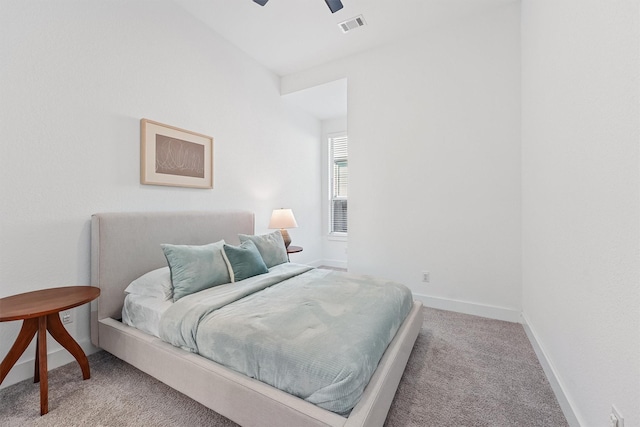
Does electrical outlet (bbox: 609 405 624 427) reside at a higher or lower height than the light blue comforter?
lower

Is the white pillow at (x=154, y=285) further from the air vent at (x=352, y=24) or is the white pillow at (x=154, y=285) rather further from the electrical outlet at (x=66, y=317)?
the air vent at (x=352, y=24)

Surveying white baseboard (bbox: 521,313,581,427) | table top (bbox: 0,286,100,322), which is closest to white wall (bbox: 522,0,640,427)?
white baseboard (bbox: 521,313,581,427)

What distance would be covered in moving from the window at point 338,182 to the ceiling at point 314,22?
176 cm

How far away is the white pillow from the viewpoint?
203 cm

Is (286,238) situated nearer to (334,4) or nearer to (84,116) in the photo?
(84,116)

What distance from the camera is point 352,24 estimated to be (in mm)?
3066

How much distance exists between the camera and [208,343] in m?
1.52

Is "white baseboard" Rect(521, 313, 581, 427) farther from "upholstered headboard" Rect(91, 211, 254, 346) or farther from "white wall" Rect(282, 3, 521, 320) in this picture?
"upholstered headboard" Rect(91, 211, 254, 346)

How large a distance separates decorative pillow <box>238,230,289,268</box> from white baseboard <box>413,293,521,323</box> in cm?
176

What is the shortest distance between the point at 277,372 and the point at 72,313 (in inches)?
74.3

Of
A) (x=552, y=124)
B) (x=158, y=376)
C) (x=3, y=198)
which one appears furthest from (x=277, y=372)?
(x=552, y=124)

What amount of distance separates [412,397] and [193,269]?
70.2 inches

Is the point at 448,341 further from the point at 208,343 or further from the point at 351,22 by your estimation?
the point at 351,22

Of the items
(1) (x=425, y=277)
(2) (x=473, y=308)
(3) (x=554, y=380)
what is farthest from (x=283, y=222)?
(3) (x=554, y=380)
